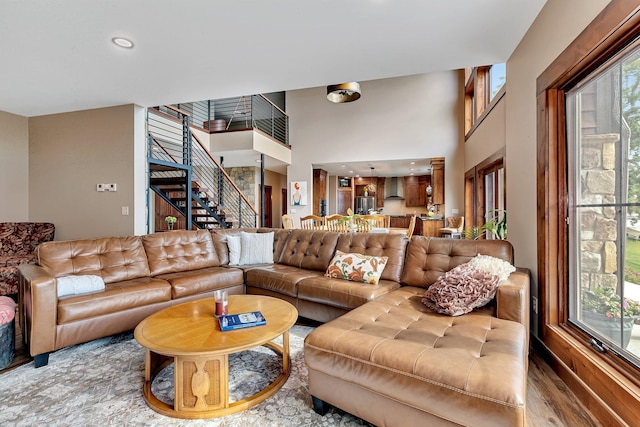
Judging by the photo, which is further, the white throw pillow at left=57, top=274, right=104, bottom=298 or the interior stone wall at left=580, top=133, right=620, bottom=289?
the white throw pillow at left=57, top=274, right=104, bottom=298

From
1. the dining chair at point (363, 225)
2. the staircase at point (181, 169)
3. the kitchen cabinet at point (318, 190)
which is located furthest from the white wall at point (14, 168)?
the kitchen cabinet at point (318, 190)

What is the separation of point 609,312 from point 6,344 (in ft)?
12.8

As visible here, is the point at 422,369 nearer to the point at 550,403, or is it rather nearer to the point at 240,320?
the point at 550,403

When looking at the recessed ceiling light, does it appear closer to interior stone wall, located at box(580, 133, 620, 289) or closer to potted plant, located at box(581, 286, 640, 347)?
interior stone wall, located at box(580, 133, 620, 289)

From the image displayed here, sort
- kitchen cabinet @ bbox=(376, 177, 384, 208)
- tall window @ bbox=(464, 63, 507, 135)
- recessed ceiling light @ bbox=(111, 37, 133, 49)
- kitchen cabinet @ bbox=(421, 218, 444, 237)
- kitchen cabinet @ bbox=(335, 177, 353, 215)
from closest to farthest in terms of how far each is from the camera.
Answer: recessed ceiling light @ bbox=(111, 37, 133, 49) < tall window @ bbox=(464, 63, 507, 135) < kitchen cabinet @ bbox=(421, 218, 444, 237) < kitchen cabinet @ bbox=(335, 177, 353, 215) < kitchen cabinet @ bbox=(376, 177, 384, 208)

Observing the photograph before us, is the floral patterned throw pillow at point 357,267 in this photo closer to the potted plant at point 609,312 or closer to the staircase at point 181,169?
the potted plant at point 609,312

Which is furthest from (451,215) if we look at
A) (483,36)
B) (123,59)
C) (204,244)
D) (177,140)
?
(123,59)

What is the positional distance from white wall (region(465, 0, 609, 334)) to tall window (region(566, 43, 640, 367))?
12.1 inches

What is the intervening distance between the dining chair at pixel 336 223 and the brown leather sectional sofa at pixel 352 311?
1.27 meters

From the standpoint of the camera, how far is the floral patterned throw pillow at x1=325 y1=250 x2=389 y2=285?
2.81m

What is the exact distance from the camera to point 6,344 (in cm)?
218

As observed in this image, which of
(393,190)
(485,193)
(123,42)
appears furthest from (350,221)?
(393,190)

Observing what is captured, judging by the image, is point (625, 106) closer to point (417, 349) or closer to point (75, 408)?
point (417, 349)

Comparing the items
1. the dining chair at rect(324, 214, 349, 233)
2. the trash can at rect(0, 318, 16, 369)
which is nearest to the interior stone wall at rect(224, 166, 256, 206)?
the dining chair at rect(324, 214, 349, 233)
